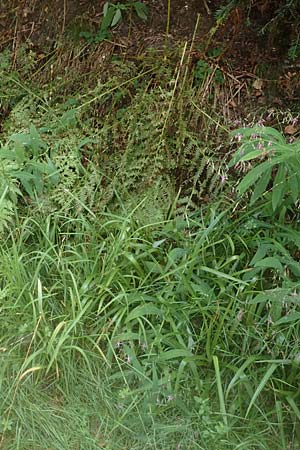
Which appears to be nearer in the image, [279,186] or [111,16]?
[279,186]

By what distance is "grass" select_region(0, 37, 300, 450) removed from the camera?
8.97 ft

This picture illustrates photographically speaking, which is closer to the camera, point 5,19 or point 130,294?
point 130,294

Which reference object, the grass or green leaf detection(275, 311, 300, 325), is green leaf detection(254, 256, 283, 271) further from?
green leaf detection(275, 311, 300, 325)

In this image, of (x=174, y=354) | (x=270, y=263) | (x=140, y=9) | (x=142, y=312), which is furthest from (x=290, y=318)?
(x=140, y=9)

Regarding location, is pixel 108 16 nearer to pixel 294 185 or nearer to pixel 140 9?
pixel 140 9

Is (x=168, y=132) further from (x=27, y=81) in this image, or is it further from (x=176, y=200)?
(x=27, y=81)

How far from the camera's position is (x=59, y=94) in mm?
3795

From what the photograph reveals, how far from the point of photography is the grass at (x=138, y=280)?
2734mm

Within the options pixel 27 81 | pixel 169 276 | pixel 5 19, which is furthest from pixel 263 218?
pixel 5 19

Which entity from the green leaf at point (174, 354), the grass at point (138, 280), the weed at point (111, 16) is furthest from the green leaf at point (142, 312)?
the weed at point (111, 16)

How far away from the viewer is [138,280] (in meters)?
3.11

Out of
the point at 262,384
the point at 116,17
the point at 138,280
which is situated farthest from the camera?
the point at 116,17

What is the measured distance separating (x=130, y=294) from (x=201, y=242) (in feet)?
1.37

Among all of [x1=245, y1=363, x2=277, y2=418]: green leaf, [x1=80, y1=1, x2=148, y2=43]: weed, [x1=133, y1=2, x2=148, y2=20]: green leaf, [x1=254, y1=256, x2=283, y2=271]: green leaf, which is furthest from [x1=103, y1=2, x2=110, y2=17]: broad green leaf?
[x1=245, y1=363, x2=277, y2=418]: green leaf
